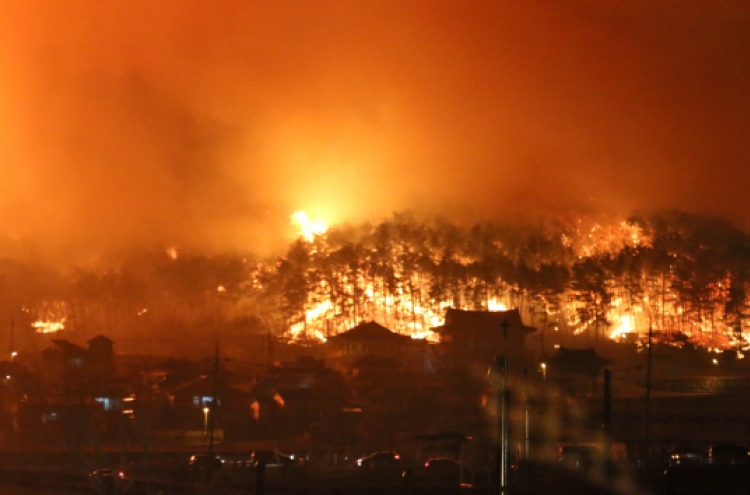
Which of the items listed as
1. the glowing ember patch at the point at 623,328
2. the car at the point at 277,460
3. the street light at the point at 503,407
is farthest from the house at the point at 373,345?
the street light at the point at 503,407

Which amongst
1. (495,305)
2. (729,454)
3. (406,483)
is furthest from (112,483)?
(495,305)

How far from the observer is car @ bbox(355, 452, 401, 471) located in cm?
1994

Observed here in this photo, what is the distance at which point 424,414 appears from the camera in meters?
26.2

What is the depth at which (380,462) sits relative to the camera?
2008cm

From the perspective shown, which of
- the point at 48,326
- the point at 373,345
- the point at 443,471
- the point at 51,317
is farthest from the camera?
the point at 51,317

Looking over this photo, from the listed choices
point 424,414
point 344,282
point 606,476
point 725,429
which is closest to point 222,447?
point 424,414

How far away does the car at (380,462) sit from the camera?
1994 cm

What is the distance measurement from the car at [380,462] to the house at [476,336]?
1328 centimetres

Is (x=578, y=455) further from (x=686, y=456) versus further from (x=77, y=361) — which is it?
(x=77, y=361)

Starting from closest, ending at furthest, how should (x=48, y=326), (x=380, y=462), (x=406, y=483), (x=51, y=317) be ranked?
(x=406, y=483)
(x=380, y=462)
(x=48, y=326)
(x=51, y=317)

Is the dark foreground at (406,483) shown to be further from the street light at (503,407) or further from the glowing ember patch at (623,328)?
the glowing ember patch at (623,328)

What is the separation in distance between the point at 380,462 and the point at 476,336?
14795mm

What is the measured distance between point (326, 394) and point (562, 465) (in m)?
9.76

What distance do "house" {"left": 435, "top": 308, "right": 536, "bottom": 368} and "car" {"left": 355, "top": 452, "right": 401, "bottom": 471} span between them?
13.3 metres
